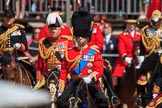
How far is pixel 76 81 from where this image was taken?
10.5 meters

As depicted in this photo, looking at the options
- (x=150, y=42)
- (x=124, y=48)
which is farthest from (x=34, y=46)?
(x=150, y=42)

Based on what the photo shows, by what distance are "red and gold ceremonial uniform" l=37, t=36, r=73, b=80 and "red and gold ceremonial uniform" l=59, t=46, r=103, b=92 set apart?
1428 millimetres

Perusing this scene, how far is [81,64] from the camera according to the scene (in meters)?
10.7

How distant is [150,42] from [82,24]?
3.16 metres

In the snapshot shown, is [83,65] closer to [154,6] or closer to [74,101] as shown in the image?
[74,101]

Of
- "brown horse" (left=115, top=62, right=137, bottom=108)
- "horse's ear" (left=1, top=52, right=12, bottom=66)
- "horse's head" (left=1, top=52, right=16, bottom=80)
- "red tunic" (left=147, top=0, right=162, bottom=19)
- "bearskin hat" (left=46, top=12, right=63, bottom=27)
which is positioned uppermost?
"bearskin hat" (left=46, top=12, right=63, bottom=27)

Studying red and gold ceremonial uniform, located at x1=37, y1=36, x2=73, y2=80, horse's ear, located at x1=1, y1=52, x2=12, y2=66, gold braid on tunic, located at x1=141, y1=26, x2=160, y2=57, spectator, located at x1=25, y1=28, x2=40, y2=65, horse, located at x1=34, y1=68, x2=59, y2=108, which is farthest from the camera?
spectator, located at x1=25, y1=28, x2=40, y2=65

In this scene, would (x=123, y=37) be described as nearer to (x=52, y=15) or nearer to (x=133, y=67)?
(x=133, y=67)

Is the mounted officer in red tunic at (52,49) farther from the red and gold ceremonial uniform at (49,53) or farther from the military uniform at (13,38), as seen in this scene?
the military uniform at (13,38)

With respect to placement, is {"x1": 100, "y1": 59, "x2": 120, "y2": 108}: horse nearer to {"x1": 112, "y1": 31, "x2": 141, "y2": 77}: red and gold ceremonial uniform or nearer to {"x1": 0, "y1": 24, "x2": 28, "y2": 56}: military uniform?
{"x1": 0, "y1": 24, "x2": 28, "y2": 56}: military uniform

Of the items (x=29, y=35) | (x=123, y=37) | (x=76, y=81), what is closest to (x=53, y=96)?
(x=76, y=81)

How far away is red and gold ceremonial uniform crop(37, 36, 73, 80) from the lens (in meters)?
12.3

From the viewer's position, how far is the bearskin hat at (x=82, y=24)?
429 inches

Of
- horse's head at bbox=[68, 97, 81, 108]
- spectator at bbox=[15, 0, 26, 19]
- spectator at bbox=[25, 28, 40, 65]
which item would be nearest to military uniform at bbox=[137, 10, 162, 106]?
horse's head at bbox=[68, 97, 81, 108]
